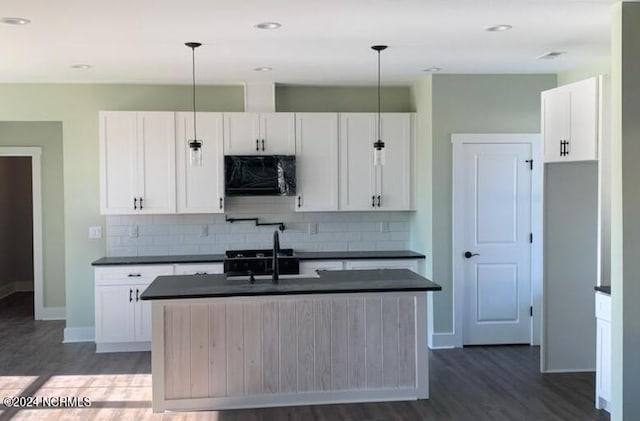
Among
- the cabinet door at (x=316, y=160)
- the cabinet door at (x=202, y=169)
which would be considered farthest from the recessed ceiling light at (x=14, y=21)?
the cabinet door at (x=316, y=160)

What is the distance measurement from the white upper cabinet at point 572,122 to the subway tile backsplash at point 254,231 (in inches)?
84.7

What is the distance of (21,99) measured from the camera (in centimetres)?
634

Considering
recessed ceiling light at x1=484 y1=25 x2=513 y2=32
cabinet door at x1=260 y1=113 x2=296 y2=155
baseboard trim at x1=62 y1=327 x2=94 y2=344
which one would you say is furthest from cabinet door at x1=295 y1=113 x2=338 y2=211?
baseboard trim at x1=62 y1=327 x2=94 y2=344

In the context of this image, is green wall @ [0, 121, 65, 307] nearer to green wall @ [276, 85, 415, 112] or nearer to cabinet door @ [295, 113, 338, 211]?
green wall @ [276, 85, 415, 112]

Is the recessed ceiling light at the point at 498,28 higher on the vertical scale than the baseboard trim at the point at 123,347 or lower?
higher

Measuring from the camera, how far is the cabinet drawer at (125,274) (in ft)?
19.8

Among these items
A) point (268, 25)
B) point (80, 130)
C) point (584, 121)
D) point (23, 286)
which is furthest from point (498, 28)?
point (23, 286)

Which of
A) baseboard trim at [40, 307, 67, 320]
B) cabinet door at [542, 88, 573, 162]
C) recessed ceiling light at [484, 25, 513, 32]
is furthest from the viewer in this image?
baseboard trim at [40, 307, 67, 320]

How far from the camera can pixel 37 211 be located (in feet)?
24.9

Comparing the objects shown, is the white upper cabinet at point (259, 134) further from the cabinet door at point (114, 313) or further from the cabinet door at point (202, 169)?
the cabinet door at point (114, 313)

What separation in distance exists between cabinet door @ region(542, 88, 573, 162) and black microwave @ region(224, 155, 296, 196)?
2.48m

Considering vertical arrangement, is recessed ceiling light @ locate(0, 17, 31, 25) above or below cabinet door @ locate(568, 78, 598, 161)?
above

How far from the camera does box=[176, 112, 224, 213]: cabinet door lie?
6.30m

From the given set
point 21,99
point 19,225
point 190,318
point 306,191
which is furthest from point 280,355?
point 19,225
